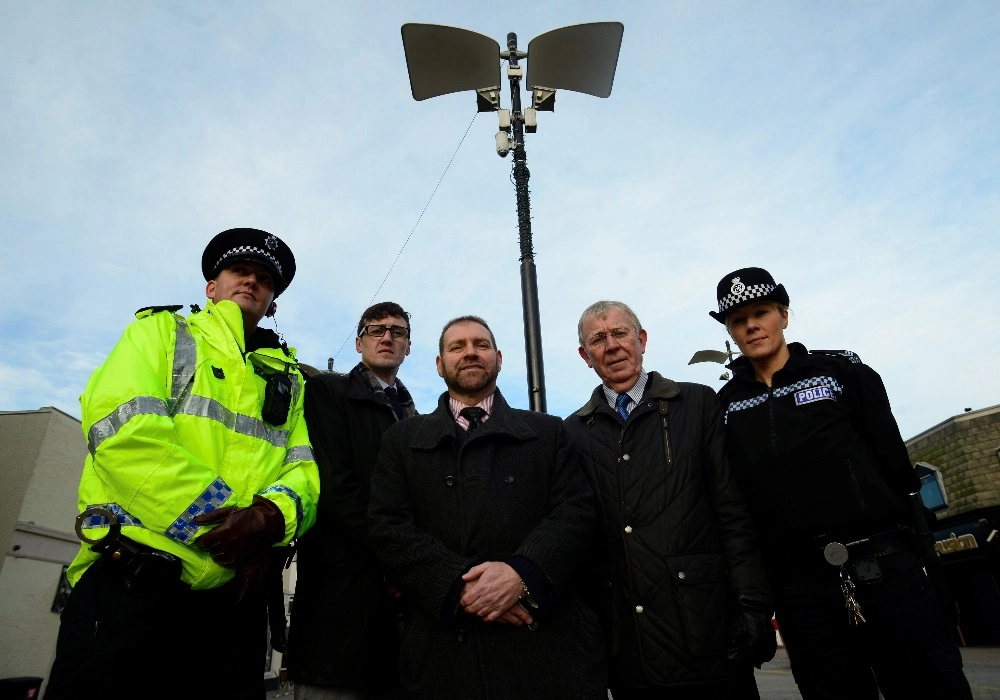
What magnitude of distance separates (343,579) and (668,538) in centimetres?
152

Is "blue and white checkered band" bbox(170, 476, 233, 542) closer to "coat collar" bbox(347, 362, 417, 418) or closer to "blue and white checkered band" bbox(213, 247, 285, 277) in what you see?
"coat collar" bbox(347, 362, 417, 418)

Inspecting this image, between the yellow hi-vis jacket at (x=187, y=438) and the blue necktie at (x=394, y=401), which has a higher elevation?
the blue necktie at (x=394, y=401)

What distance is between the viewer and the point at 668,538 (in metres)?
2.83

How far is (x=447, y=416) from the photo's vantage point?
2961 millimetres

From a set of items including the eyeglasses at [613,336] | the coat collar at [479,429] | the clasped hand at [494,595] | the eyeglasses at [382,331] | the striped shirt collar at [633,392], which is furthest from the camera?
the eyeglasses at [382,331]

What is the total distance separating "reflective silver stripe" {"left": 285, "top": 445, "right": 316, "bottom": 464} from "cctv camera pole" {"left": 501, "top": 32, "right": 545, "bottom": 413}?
7.76 ft

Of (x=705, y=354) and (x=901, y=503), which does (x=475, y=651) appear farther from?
(x=705, y=354)

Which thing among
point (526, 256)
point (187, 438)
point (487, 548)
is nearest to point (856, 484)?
point (487, 548)

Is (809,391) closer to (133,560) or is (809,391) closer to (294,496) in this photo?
(294,496)

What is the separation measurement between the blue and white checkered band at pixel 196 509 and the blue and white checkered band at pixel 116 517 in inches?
5.6

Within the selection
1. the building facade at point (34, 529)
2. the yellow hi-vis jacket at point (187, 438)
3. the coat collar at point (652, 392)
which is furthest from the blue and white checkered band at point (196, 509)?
the building facade at point (34, 529)

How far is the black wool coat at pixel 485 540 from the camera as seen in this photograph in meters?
2.36

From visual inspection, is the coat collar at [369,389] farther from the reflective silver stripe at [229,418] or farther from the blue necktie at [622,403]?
the blue necktie at [622,403]

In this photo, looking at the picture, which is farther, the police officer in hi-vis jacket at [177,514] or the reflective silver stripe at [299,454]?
the reflective silver stripe at [299,454]
